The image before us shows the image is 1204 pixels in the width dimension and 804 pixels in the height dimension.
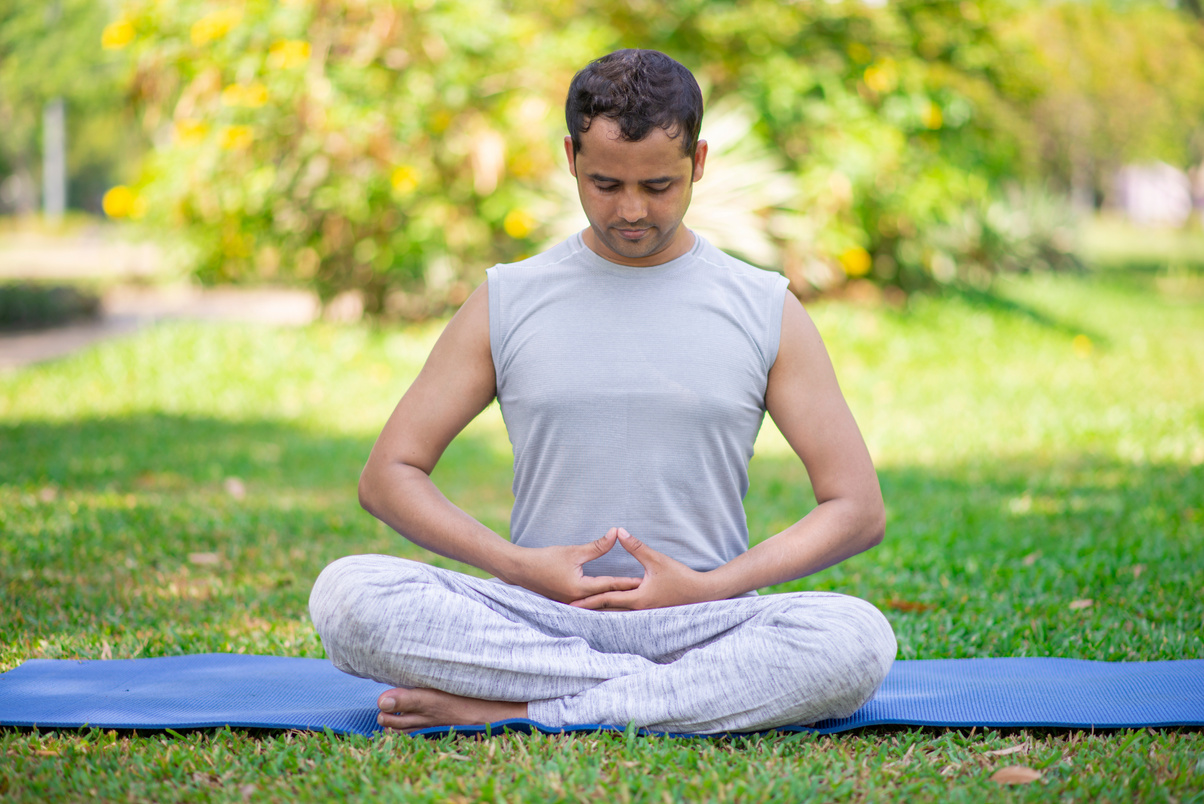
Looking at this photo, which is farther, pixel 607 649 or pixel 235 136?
pixel 235 136

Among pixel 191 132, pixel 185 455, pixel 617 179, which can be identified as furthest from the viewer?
pixel 191 132

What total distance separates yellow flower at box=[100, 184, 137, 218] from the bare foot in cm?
704

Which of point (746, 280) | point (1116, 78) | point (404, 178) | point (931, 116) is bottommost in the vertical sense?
point (746, 280)

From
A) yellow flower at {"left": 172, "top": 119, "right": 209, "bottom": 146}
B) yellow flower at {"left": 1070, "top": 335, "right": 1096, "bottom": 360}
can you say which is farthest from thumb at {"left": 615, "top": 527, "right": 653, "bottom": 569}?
yellow flower at {"left": 1070, "top": 335, "right": 1096, "bottom": 360}

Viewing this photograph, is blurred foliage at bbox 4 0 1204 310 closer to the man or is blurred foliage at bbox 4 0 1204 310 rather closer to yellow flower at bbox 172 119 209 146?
yellow flower at bbox 172 119 209 146

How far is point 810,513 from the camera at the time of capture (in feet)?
7.93

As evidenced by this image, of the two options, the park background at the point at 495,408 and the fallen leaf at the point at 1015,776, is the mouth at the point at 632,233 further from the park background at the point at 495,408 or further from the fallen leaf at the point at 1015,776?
the fallen leaf at the point at 1015,776

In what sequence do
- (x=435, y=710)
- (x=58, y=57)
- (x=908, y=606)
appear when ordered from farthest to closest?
(x=58, y=57) < (x=908, y=606) < (x=435, y=710)

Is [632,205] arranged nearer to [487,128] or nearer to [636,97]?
[636,97]

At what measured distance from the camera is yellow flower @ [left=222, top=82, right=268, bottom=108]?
7.82 meters

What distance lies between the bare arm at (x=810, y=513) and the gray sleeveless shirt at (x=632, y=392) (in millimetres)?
67

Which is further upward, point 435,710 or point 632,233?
point 632,233

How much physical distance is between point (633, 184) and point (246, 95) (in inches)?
253

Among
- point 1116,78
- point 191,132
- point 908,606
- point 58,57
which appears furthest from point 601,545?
point 1116,78
